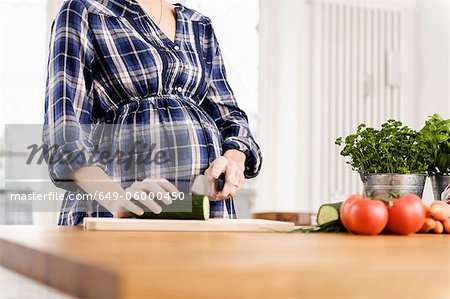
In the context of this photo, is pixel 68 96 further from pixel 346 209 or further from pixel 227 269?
pixel 227 269

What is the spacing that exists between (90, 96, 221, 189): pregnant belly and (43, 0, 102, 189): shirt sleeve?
0.07 meters

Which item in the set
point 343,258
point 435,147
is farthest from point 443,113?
point 343,258

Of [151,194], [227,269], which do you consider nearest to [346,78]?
[151,194]

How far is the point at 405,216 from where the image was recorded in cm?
144

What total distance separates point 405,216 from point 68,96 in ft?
2.79

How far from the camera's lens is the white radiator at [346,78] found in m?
5.38

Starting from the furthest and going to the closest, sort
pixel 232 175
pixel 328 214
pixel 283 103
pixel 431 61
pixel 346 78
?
pixel 431 61 → pixel 346 78 → pixel 283 103 → pixel 232 175 → pixel 328 214

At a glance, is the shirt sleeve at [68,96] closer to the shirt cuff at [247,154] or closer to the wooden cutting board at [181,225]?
the wooden cutting board at [181,225]

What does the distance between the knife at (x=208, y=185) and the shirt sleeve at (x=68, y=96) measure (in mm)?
251

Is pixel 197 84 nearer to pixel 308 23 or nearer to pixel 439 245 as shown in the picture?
pixel 439 245

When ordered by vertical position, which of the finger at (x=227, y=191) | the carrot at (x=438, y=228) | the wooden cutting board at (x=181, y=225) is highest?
the finger at (x=227, y=191)

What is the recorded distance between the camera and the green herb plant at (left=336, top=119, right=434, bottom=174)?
2.01 m

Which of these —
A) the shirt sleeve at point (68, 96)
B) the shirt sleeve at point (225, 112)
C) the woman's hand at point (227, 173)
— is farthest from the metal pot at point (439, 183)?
the shirt sleeve at point (68, 96)

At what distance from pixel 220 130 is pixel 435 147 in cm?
60
